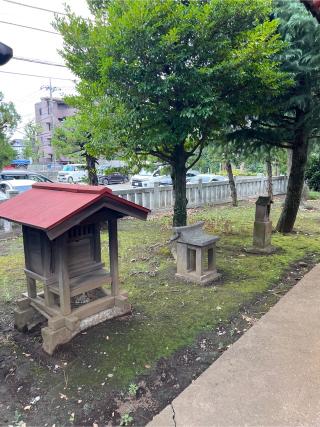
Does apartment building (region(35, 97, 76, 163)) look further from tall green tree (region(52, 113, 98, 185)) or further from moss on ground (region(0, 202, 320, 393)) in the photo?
moss on ground (region(0, 202, 320, 393))

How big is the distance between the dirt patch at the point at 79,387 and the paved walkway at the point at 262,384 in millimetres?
167

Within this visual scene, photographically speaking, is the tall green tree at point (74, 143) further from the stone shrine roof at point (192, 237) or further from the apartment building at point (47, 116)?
the apartment building at point (47, 116)

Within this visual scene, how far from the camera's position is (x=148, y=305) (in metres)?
3.91

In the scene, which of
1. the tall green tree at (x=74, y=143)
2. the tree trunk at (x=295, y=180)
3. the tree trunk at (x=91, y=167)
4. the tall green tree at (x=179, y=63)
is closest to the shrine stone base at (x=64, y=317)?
the tall green tree at (x=179, y=63)

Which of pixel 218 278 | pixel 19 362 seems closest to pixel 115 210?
pixel 19 362

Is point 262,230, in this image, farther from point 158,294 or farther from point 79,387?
point 79,387

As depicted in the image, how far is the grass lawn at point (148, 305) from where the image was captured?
2.68 meters

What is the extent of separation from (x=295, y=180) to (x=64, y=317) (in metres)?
5.54

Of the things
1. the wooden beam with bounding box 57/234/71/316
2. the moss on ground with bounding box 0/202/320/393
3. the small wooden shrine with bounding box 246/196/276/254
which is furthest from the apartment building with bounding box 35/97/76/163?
the wooden beam with bounding box 57/234/71/316

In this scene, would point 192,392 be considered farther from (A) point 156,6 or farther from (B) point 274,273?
(A) point 156,6

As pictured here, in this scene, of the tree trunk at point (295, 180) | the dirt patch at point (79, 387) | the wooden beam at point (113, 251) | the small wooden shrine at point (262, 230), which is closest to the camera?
the dirt patch at point (79, 387)

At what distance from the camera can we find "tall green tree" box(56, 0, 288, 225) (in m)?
3.87

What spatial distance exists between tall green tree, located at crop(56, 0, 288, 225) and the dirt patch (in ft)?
8.78

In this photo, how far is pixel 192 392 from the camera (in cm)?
238
